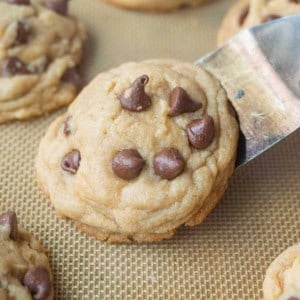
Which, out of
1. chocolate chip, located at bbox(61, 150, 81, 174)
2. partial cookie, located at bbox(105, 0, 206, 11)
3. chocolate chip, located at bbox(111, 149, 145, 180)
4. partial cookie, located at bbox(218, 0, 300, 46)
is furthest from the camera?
partial cookie, located at bbox(105, 0, 206, 11)

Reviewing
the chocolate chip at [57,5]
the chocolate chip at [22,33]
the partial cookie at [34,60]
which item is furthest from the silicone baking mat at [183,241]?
the chocolate chip at [57,5]

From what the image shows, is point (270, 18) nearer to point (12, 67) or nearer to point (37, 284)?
point (12, 67)

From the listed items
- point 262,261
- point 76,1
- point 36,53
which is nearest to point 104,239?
point 262,261

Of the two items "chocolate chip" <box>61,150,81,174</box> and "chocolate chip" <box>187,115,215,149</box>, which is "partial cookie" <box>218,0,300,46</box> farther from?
"chocolate chip" <box>61,150,81,174</box>

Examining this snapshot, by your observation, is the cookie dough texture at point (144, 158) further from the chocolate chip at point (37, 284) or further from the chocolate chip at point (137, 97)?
the chocolate chip at point (37, 284)

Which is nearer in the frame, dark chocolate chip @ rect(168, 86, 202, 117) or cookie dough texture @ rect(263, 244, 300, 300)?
cookie dough texture @ rect(263, 244, 300, 300)

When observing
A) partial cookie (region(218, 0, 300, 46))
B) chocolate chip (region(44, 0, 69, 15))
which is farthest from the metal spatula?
chocolate chip (region(44, 0, 69, 15))
